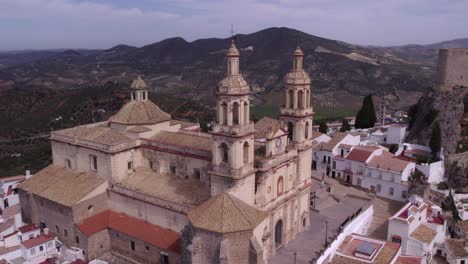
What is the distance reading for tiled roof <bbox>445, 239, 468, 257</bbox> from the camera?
27.7 meters

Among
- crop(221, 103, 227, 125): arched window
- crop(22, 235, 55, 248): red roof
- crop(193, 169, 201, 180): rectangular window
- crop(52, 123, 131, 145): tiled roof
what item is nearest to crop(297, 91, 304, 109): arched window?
crop(221, 103, 227, 125): arched window

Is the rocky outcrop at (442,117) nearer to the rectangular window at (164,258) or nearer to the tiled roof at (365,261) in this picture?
the tiled roof at (365,261)

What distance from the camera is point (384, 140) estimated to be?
4953cm

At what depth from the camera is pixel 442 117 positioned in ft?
151

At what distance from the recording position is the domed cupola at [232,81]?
2225cm

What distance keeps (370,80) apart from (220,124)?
394ft

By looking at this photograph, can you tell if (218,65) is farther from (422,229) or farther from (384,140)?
(422,229)

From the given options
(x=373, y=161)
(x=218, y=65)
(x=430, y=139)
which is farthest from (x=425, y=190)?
(x=218, y=65)

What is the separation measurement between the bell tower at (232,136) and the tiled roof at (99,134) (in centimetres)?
830

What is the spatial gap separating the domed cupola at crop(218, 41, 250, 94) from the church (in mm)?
58

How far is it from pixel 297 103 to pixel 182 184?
32.2ft

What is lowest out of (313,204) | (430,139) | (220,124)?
(313,204)

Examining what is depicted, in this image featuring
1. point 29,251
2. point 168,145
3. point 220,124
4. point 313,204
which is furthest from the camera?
point 313,204

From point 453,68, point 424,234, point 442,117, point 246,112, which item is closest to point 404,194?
point 424,234
